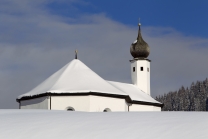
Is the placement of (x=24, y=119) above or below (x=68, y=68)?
below

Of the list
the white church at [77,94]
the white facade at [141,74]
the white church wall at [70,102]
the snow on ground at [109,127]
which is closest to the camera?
the snow on ground at [109,127]

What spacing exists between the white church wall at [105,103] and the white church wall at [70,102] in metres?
0.42

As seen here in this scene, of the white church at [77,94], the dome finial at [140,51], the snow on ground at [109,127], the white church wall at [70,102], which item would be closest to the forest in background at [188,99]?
the dome finial at [140,51]

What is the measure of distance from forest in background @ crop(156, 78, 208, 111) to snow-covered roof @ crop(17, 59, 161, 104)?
79.6m

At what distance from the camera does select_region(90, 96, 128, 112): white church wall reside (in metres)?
36.5

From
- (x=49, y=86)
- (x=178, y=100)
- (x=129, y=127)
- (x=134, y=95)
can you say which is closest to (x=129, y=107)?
(x=134, y=95)

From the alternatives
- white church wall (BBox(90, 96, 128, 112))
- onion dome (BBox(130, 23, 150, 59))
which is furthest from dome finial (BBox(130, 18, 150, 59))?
white church wall (BBox(90, 96, 128, 112))

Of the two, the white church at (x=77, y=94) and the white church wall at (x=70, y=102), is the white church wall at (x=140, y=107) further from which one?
the white church wall at (x=70, y=102)

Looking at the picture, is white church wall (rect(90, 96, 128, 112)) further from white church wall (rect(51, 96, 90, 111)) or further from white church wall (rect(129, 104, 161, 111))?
white church wall (rect(129, 104, 161, 111))

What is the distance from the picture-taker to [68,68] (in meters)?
40.0

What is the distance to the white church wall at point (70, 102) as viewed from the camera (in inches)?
1430

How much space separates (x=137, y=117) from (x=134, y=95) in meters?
29.7

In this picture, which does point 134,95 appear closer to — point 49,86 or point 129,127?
point 49,86

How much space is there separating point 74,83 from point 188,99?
294 feet
